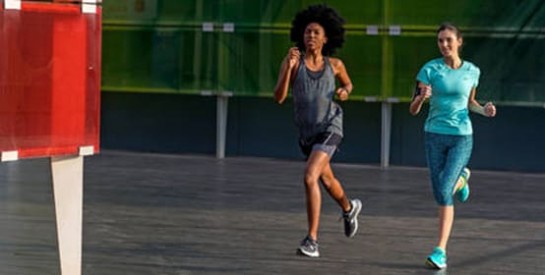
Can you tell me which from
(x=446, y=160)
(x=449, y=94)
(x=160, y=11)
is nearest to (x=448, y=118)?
(x=449, y=94)

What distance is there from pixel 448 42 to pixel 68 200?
3606mm

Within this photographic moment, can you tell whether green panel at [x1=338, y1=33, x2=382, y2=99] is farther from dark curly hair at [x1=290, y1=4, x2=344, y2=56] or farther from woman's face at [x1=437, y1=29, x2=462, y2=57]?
woman's face at [x1=437, y1=29, x2=462, y2=57]

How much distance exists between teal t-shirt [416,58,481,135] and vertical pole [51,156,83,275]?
3.36m

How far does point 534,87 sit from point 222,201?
5137 millimetres

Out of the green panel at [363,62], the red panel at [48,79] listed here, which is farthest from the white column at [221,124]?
the red panel at [48,79]

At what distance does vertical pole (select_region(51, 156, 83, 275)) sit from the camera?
8844 millimetres

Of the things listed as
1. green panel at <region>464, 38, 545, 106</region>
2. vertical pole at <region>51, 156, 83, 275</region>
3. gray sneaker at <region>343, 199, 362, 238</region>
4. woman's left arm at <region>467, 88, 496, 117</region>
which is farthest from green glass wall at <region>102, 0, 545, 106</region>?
vertical pole at <region>51, 156, 83, 275</region>

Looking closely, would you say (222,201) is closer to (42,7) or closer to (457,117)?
(457,117)

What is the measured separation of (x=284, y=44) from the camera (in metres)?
19.7

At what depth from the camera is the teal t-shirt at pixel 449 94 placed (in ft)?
37.0

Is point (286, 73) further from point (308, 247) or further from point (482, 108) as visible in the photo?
point (482, 108)

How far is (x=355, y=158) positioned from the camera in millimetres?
19812

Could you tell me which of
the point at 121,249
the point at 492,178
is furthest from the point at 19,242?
the point at 492,178

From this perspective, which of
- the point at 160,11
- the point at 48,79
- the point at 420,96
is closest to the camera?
the point at 48,79
